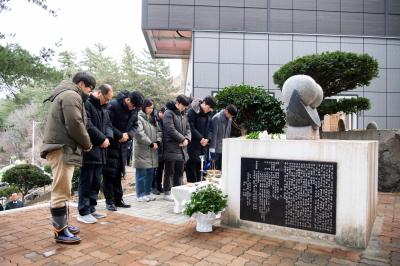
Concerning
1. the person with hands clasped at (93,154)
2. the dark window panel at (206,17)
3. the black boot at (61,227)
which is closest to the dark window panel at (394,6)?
the dark window panel at (206,17)

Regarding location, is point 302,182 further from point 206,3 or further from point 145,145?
point 206,3

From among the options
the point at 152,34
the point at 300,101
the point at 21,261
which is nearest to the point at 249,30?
the point at 152,34

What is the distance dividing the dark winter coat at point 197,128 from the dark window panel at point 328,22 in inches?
464

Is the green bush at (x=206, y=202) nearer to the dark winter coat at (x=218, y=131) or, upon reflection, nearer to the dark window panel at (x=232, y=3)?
the dark winter coat at (x=218, y=131)

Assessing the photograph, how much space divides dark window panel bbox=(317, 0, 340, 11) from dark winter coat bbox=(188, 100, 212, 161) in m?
12.2

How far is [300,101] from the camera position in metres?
4.54

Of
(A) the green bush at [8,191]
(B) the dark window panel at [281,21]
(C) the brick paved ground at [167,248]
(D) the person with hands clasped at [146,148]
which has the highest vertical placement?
(B) the dark window panel at [281,21]

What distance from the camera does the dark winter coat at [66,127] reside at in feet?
12.7

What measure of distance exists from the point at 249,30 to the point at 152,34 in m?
5.10

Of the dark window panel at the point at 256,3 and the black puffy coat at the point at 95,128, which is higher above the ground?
the dark window panel at the point at 256,3

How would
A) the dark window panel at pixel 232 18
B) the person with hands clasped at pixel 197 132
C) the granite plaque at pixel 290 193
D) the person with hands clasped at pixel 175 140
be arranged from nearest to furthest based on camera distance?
1. the granite plaque at pixel 290 193
2. the person with hands clasped at pixel 175 140
3. the person with hands clasped at pixel 197 132
4. the dark window panel at pixel 232 18

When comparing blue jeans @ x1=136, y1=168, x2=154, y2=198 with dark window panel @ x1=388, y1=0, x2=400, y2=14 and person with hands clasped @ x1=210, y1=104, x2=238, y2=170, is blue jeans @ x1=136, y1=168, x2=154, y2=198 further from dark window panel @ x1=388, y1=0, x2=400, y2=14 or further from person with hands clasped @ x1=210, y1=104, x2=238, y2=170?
dark window panel @ x1=388, y1=0, x2=400, y2=14

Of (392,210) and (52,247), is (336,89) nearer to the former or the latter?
(392,210)

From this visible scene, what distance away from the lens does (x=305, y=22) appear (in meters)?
16.3
